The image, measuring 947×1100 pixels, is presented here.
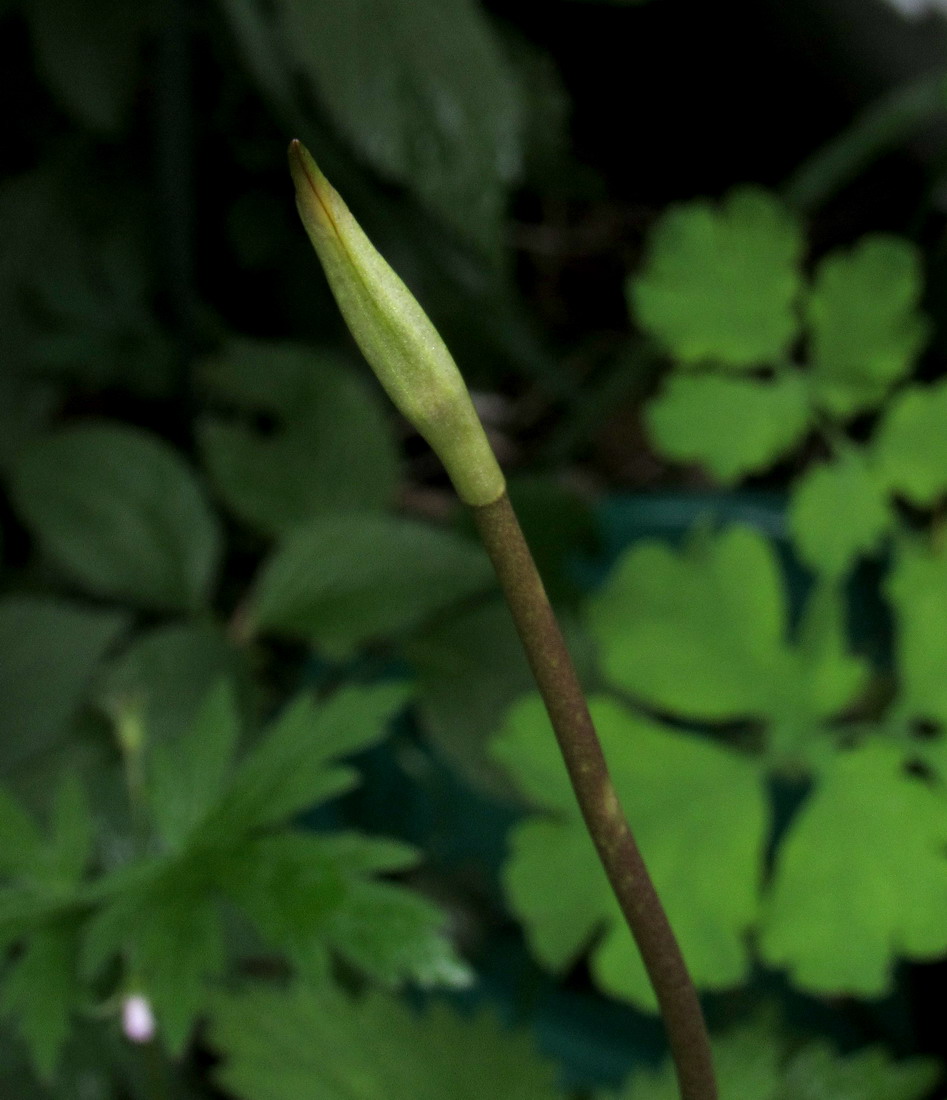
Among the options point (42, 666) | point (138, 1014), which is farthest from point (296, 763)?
point (42, 666)

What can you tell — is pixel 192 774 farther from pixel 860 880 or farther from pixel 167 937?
pixel 860 880

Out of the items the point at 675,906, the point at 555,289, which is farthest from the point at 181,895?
the point at 555,289

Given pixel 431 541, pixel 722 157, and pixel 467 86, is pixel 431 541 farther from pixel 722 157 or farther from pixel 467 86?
pixel 722 157

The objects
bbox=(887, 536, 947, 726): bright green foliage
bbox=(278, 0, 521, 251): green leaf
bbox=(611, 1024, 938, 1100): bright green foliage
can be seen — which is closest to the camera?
bbox=(611, 1024, 938, 1100): bright green foliage

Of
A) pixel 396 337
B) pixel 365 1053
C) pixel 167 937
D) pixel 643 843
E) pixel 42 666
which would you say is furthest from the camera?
pixel 42 666

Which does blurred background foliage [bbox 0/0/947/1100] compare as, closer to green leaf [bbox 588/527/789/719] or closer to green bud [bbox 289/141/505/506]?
green leaf [bbox 588/527/789/719]

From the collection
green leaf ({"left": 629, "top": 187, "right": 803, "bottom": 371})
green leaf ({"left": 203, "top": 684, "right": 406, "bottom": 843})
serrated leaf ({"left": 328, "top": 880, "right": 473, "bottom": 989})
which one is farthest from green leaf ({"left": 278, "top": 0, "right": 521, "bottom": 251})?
serrated leaf ({"left": 328, "top": 880, "right": 473, "bottom": 989})
